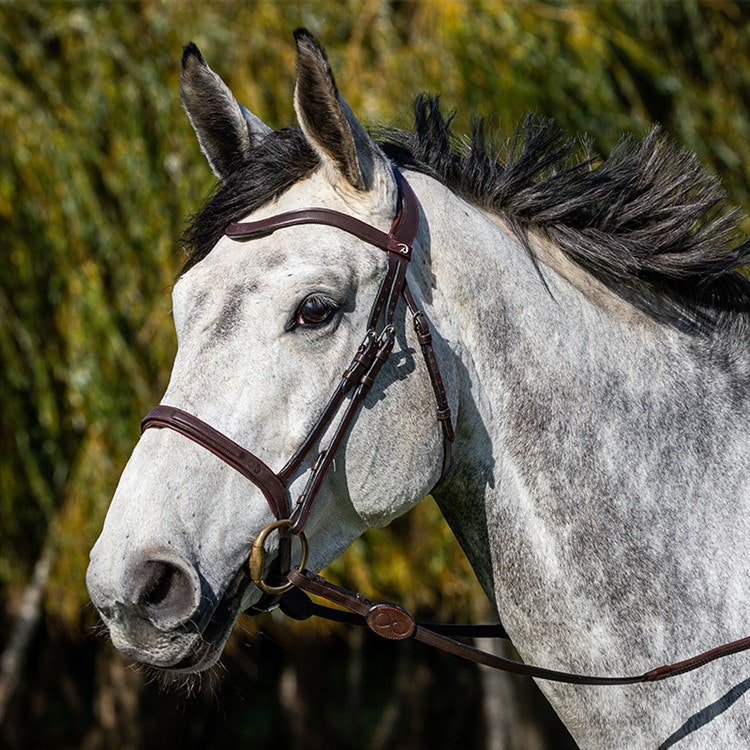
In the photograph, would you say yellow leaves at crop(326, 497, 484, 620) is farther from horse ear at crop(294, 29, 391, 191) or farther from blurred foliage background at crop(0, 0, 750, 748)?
horse ear at crop(294, 29, 391, 191)

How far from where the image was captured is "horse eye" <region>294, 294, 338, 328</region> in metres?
2.12

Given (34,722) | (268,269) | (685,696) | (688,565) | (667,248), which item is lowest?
(34,722)

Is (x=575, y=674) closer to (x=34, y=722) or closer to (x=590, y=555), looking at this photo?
(x=590, y=555)

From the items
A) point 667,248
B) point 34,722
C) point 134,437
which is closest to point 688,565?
point 667,248

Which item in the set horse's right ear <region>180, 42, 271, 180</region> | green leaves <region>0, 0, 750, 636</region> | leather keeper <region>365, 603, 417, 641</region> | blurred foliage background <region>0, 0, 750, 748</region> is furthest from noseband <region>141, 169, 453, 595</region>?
green leaves <region>0, 0, 750, 636</region>

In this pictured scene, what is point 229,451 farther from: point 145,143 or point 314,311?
point 145,143

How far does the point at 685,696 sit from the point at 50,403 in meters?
5.51

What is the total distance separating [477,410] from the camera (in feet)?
7.48

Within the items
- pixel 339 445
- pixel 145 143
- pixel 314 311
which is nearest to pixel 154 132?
pixel 145 143

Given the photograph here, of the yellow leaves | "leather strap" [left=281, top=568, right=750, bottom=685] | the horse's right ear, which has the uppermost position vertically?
the horse's right ear

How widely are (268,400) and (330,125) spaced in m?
0.65

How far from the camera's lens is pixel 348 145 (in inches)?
87.0

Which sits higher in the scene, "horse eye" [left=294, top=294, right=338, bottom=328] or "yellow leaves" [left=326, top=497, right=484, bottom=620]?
"horse eye" [left=294, top=294, right=338, bottom=328]

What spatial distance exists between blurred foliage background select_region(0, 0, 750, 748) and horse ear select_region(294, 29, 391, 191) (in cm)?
401
